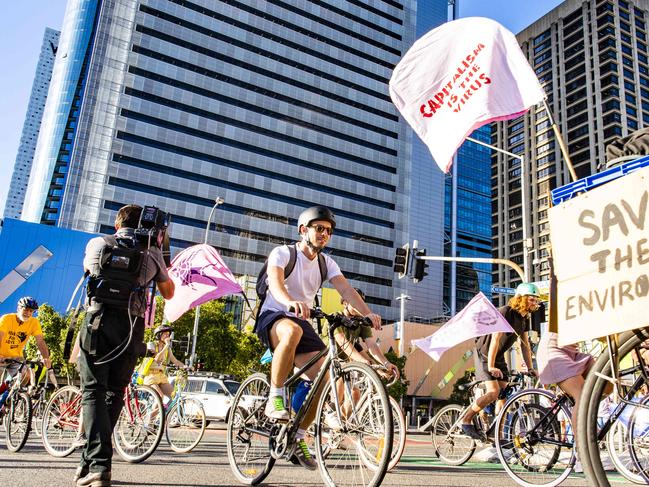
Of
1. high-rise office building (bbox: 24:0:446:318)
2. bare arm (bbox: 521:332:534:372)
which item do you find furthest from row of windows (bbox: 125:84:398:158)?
bare arm (bbox: 521:332:534:372)

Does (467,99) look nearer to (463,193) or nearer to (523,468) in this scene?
(523,468)

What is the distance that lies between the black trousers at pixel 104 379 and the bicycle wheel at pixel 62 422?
2030 millimetres

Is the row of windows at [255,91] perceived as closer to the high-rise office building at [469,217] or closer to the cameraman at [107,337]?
the high-rise office building at [469,217]

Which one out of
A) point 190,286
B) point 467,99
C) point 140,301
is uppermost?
point 467,99

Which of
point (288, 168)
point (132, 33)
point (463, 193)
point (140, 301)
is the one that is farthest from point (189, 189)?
point (140, 301)

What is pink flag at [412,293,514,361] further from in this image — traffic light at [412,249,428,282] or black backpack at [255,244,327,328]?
traffic light at [412,249,428,282]

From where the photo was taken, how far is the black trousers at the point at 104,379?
3326 mm

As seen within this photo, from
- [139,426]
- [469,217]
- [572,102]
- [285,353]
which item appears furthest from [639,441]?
[469,217]

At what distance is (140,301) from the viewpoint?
3.83 m

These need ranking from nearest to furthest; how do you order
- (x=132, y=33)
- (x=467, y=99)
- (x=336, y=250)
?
(x=467, y=99) < (x=132, y=33) < (x=336, y=250)

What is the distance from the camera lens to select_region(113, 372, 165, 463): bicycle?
5348mm

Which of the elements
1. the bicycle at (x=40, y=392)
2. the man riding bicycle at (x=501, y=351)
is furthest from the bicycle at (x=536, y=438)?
the bicycle at (x=40, y=392)

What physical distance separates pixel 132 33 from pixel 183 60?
24.9 ft

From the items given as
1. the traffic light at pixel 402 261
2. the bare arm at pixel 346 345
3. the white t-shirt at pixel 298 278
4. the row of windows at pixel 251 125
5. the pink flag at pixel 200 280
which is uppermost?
the row of windows at pixel 251 125
